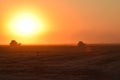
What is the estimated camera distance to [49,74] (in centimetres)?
4459

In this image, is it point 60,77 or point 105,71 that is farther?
point 105,71

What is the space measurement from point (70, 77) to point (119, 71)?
7.98 metres

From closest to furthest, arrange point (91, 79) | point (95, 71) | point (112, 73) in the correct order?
point (91, 79), point (112, 73), point (95, 71)

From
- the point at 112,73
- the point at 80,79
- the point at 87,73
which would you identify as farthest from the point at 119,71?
the point at 80,79

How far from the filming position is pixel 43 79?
40.2 metres

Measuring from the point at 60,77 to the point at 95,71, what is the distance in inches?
281

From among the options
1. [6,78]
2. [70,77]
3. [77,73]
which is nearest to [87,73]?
[77,73]

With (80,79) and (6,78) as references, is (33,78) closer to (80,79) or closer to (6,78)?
(6,78)

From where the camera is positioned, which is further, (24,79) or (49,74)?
(49,74)

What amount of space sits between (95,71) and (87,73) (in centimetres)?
213

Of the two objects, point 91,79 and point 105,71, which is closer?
point 91,79

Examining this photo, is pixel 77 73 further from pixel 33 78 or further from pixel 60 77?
pixel 33 78

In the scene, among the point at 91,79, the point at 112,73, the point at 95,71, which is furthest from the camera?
the point at 95,71

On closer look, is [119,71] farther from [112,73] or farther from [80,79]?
[80,79]
